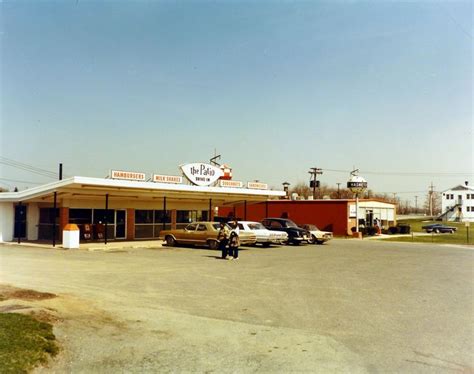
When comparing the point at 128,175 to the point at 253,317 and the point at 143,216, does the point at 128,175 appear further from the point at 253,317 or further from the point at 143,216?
the point at 253,317

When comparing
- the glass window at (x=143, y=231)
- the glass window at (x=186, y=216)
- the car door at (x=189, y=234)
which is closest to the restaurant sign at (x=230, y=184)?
the glass window at (x=186, y=216)

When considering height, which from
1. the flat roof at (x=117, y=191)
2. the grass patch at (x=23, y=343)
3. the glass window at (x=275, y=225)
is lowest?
the grass patch at (x=23, y=343)

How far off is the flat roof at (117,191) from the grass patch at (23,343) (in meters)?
16.0

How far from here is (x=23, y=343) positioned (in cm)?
643

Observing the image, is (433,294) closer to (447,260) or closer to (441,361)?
(441,361)

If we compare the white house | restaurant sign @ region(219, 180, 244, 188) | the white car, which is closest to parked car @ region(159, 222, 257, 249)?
the white car

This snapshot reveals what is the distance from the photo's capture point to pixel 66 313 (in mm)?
8695

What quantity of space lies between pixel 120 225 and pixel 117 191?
4.26 meters

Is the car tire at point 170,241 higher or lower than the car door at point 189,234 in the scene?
lower

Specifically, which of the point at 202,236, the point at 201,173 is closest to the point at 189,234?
the point at 202,236

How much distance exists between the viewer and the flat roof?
23922 mm

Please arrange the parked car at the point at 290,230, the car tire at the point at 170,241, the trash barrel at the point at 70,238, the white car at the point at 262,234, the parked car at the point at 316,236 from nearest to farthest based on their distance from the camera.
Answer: the trash barrel at the point at 70,238 → the white car at the point at 262,234 → the car tire at the point at 170,241 → the parked car at the point at 290,230 → the parked car at the point at 316,236

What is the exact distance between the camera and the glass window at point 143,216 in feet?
106

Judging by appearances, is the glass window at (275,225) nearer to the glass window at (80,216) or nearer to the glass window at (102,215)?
the glass window at (102,215)
